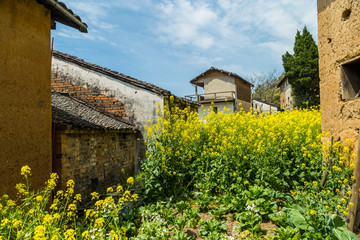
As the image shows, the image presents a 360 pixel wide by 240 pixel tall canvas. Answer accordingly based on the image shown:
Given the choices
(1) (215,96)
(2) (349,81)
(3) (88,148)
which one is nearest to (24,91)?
(3) (88,148)

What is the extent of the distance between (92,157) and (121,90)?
11.8 ft

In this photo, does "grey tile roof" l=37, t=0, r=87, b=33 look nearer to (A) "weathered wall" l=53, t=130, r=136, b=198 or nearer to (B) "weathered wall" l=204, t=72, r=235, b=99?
(A) "weathered wall" l=53, t=130, r=136, b=198

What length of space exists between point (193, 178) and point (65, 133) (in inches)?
137

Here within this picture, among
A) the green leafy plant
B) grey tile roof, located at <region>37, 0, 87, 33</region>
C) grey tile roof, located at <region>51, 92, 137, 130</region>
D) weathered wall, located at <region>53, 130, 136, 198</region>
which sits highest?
grey tile roof, located at <region>37, 0, 87, 33</region>

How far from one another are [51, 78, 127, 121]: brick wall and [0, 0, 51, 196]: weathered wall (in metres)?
4.42

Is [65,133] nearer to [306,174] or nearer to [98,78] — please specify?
[98,78]

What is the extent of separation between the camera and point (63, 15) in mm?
5965

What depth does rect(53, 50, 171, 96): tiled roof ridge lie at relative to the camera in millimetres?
9546

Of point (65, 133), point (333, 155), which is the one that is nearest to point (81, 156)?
point (65, 133)

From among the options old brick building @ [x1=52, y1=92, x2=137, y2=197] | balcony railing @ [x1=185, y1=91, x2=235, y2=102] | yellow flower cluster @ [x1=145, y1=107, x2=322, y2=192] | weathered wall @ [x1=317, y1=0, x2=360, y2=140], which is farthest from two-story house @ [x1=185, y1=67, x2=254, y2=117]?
weathered wall @ [x1=317, y1=0, x2=360, y2=140]

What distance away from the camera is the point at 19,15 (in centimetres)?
494

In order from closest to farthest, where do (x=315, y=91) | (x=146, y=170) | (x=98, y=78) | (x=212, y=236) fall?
(x=212, y=236)
(x=146, y=170)
(x=98, y=78)
(x=315, y=91)

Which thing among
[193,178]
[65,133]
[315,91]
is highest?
[315,91]

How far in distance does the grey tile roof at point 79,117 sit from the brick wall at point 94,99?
29 centimetres
